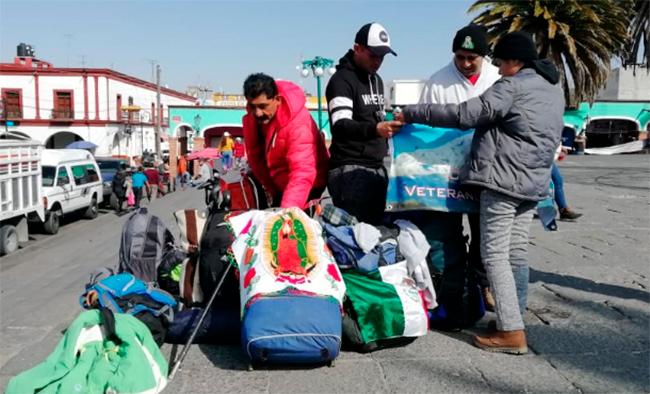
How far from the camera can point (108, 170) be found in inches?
975

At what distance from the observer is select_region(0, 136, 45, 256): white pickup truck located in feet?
40.5

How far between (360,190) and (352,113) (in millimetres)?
543

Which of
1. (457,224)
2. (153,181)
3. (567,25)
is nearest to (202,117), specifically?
(153,181)

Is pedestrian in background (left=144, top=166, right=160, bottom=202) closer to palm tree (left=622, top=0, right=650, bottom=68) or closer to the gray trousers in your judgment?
palm tree (left=622, top=0, right=650, bottom=68)

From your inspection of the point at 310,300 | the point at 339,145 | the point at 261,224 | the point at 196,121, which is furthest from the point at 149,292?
the point at 196,121

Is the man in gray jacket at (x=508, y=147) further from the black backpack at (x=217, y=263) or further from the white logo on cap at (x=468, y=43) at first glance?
the black backpack at (x=217, y=263)

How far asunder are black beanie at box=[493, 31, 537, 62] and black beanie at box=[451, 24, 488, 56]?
23 centimetres

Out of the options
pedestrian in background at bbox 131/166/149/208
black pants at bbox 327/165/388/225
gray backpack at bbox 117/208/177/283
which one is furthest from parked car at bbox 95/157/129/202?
black pants at bbox 327/165/388/225

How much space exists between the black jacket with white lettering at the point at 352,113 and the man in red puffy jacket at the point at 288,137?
0.55ft

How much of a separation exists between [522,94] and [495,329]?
58.0 inches

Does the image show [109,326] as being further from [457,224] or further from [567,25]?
[567,25]

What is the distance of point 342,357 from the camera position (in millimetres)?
3473

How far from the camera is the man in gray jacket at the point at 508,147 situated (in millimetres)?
3262

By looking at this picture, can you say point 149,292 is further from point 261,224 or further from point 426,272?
point 426,272
